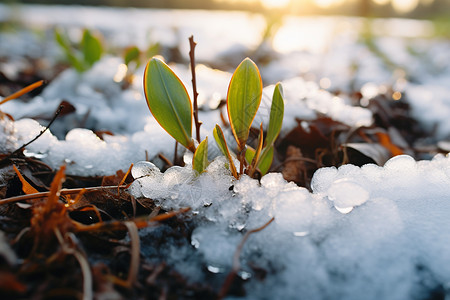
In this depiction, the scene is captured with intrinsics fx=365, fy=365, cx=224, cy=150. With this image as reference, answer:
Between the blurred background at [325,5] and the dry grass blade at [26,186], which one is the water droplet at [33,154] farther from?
the blurred background at [325,5]

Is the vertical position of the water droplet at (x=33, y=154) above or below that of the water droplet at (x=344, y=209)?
above

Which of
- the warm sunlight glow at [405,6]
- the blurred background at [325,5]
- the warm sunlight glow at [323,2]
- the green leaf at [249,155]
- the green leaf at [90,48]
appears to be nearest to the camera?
the green leaf at [249,155]

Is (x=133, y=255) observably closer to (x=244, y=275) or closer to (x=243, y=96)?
(x=244, y=275)

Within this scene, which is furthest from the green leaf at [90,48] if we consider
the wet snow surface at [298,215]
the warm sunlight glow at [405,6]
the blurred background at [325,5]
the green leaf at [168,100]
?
the warm sunlight glow at [405,6]

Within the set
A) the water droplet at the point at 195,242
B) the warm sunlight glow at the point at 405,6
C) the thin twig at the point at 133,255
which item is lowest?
the water droplet at the point at 195,242

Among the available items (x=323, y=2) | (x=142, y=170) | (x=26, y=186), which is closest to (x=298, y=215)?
(x=142, y=170)

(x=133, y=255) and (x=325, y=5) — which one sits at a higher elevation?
(x=325, y=5)

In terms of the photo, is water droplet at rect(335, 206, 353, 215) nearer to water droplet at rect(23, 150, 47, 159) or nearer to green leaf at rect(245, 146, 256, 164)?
green leaf at rect(245, 146, 256, 164)
